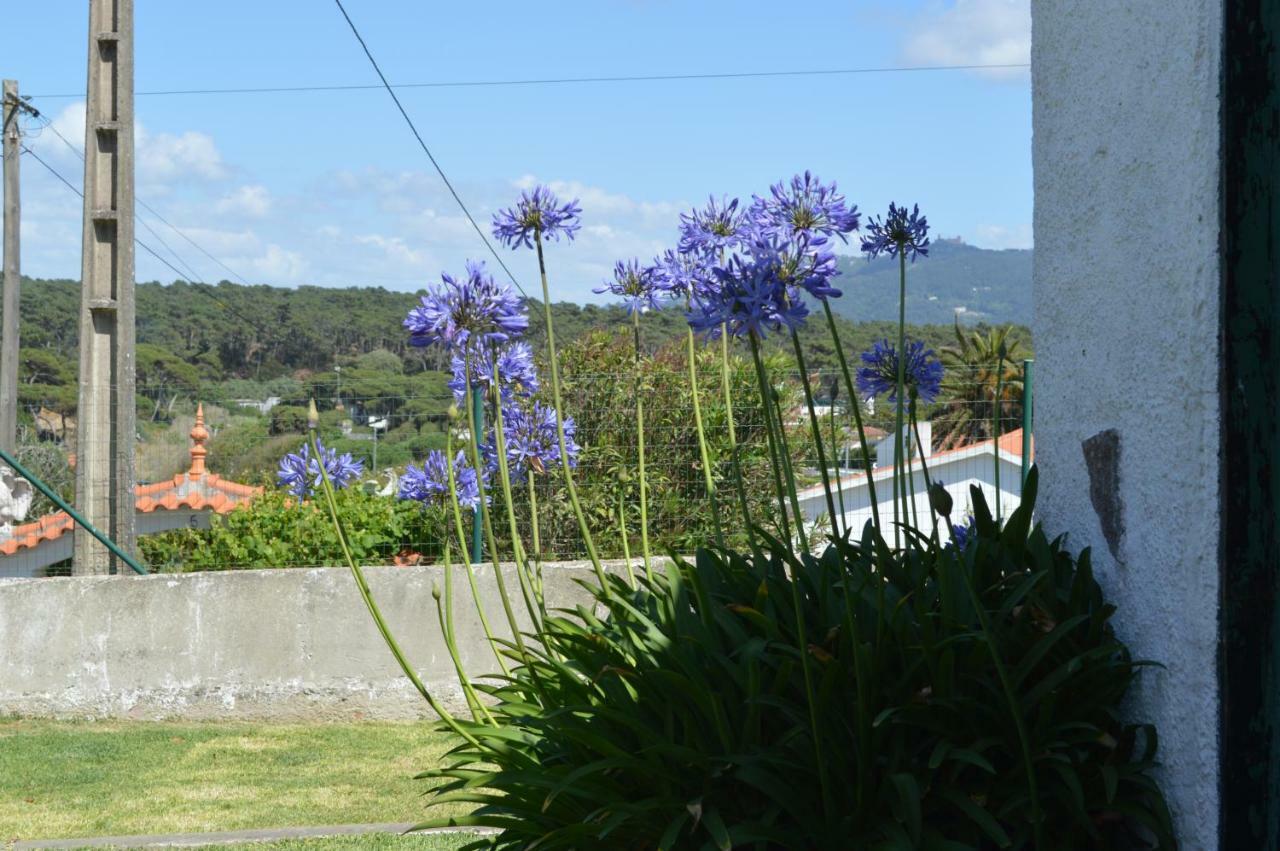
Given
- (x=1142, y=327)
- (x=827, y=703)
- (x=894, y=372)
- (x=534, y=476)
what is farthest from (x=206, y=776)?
(x=1142, y=327)

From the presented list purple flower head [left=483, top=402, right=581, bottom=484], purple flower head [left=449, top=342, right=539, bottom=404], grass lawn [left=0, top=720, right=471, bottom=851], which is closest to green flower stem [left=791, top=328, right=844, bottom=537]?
purple flower head [left=449, top=342, right=539, bottom=404]

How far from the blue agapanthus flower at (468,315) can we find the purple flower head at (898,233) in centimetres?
106

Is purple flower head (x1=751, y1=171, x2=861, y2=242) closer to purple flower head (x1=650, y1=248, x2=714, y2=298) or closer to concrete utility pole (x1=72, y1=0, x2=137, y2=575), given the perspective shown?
purple flower head (x1=650, y1=248, x2=714, y2=298)

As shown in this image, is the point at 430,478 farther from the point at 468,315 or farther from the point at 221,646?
the point at 221,646

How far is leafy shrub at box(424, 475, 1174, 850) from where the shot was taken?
287 centimetres

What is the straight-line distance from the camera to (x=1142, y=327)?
9.97 ft

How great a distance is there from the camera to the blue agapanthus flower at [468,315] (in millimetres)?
3807

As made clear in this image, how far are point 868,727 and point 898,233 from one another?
1643mm

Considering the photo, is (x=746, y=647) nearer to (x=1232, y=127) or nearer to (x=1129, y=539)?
(x=1129, y=539)

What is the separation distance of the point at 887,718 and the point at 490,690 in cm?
152

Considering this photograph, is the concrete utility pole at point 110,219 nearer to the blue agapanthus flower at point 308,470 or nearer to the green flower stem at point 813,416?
the blue agapanthus flower at point 308,470

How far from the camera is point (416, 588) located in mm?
8961

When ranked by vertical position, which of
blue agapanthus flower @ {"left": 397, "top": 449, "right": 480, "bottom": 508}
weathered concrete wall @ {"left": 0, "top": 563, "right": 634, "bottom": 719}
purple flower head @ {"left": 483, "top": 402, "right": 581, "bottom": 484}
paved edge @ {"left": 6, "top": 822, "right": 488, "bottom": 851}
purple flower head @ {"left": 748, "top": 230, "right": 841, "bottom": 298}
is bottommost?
paved edge @ {"left": 6, "top": 822, "right": 488, "bottom": 851}

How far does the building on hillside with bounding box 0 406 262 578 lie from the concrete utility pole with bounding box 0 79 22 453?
1220 cm
